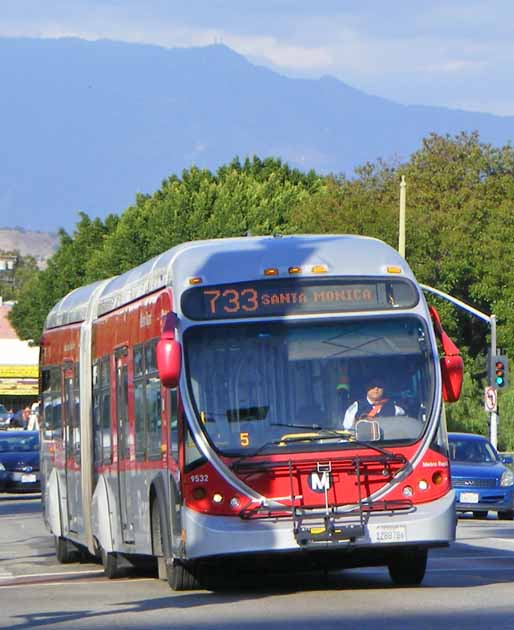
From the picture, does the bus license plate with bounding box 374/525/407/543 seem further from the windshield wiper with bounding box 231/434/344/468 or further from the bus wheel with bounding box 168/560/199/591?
the bus wheel with bounding box 168/560/199/591

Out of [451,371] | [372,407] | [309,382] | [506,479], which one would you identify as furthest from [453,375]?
[506,479]

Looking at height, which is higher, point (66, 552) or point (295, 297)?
point (295, 297)

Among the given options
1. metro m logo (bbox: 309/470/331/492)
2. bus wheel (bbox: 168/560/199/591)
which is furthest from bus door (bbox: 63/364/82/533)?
metro m logo (bbox: 309/470/331/492)

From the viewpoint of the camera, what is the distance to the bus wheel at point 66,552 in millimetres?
20938

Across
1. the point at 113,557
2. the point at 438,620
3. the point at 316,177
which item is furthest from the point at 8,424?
the point at 438,620

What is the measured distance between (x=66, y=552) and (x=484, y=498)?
922cm

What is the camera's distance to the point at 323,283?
14164 millimetres

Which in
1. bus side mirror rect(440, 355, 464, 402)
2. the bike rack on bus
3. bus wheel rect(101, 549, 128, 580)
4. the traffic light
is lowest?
bus wheel rect(101, 549, 128, 580)

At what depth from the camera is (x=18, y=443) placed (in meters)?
40.7

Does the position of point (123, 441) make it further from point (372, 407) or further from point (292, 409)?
point (372, 407)

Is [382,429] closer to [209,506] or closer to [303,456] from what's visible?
[303,456]

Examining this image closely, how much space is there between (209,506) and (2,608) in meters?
1.98

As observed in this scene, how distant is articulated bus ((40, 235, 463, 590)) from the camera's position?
13414mm

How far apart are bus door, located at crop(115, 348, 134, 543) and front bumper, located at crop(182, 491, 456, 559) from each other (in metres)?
2.83
